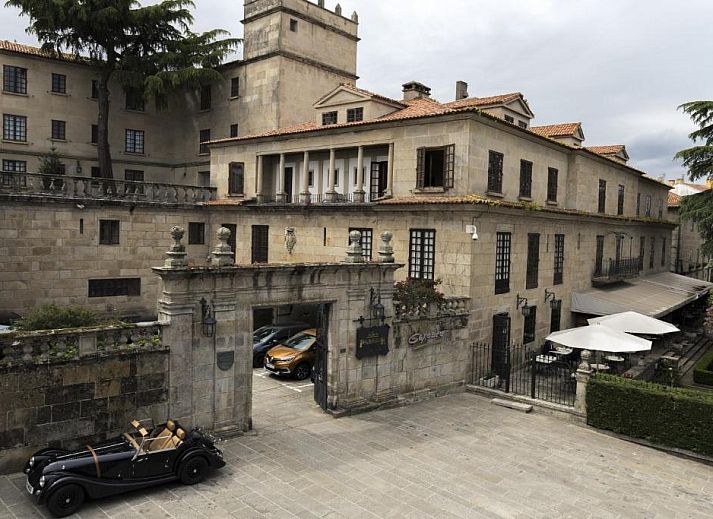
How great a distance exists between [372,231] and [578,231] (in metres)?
11.7

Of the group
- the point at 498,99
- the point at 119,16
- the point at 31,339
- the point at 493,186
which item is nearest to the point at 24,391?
the point at 31,339

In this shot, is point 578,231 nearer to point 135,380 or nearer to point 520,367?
point 520,367

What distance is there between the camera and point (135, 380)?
11.9 meters

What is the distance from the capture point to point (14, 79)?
1284 inches

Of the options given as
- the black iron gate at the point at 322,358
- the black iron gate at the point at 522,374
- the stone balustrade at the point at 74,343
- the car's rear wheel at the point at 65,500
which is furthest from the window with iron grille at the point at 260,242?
the car's rear wheel at the point at 65,500

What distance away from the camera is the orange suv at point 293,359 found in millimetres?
19016

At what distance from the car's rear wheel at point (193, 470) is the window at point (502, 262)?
13.6 metres

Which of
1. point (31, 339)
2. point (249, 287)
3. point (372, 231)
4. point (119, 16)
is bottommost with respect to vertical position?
point (31, 339)

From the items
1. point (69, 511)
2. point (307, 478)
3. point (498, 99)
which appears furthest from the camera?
point (498, 99)

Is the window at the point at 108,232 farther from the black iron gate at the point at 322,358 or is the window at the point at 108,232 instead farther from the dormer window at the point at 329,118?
the black iron gate at the point at 322,358

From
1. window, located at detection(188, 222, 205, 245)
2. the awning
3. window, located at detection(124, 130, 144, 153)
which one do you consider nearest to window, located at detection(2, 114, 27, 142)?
window, located at detection(124, 130, 144, 153)

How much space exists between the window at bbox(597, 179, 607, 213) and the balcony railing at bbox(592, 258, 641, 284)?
3.05 metres

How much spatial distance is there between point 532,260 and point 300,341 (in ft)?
35.6

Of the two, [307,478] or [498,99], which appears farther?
[498,99]
